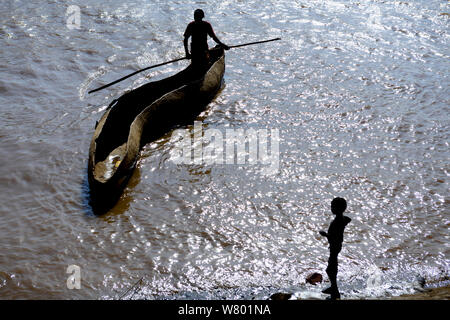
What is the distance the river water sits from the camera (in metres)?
4.90

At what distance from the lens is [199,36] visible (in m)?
8.88

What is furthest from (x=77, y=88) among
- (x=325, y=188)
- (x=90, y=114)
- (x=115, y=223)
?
(x=325, y=188)

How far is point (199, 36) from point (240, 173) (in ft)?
11.0

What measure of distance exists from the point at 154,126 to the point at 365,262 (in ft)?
12.9

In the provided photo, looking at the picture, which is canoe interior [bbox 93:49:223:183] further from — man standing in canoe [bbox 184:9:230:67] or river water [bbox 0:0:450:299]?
river water [bbox 0:0:450:299]

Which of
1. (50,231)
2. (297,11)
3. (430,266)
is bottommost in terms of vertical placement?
(430,266)

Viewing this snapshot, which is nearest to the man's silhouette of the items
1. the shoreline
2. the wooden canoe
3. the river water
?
the river water

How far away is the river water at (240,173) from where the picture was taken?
193 inches

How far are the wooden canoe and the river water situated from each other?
0.23 meters

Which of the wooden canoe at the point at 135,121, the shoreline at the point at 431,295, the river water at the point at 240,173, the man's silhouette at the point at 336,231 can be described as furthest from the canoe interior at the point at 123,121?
the shoreline at the point at 431,295

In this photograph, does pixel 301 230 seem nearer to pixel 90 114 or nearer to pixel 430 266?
pixel 430 266

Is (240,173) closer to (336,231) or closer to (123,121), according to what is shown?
(123,121)

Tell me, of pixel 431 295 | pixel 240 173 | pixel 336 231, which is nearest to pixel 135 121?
pixel 240 173

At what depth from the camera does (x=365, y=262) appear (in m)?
5.07
